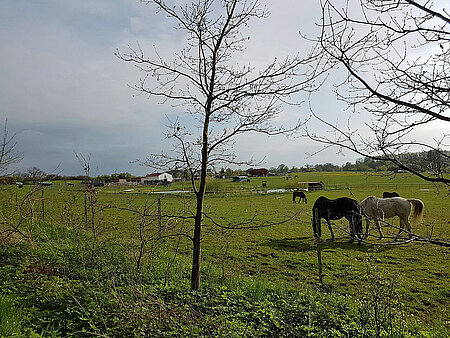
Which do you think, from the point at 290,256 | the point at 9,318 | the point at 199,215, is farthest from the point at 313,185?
the point at 9,318

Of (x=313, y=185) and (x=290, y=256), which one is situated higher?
(x=313, y=185)

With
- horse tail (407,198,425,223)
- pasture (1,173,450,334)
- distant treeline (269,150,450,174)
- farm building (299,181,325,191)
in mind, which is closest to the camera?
distant treeline (269,150,450,174)

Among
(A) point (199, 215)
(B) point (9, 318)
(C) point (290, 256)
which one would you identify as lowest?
(C) point (290, 256)

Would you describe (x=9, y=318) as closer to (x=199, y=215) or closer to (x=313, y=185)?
(x=199, y=215)

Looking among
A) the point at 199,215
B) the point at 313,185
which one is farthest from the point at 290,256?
the point at 313,185

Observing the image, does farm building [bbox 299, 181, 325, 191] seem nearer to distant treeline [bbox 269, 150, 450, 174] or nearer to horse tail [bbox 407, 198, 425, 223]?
horse tail [bbox 407, 198, 425, 223]

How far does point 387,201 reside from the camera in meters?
11.0

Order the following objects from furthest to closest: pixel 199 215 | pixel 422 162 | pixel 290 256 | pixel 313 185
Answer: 1. pixel 313 185
2. pixel 290 256
3. pixel 199 215
4. pixel 422 162

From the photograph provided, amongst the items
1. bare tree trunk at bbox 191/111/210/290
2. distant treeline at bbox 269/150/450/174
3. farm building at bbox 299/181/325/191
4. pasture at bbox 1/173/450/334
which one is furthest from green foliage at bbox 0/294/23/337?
farm building at bbox 299/181/325/191

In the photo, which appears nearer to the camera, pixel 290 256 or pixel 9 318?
pixel 9 318

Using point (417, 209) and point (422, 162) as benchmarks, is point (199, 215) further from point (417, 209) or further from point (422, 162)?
point (417, 209)

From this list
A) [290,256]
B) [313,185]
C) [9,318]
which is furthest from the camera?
[313,185]

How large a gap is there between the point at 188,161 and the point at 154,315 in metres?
Answer: 2.13

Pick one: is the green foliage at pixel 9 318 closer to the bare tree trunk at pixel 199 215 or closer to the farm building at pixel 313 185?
the bare tree trunk at pixel 199 215
